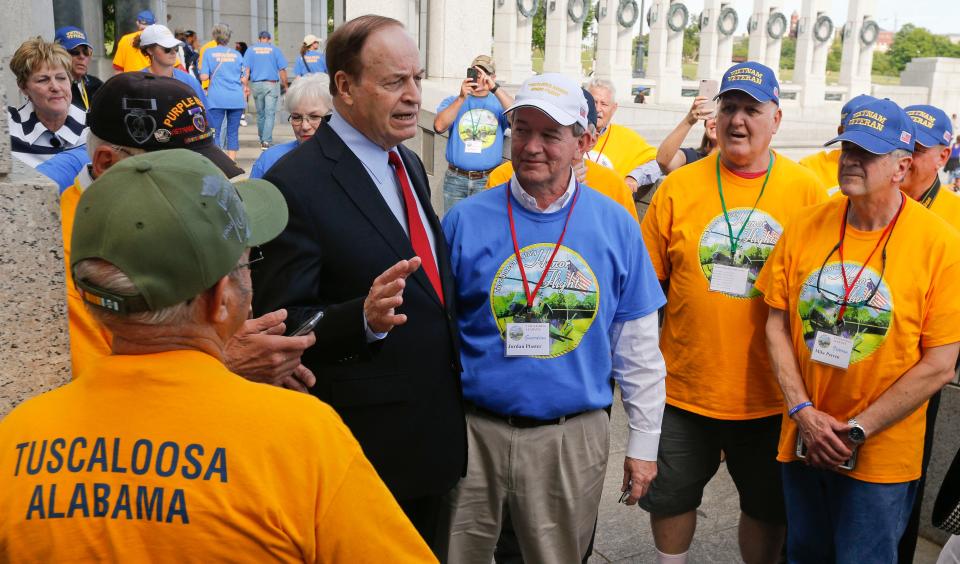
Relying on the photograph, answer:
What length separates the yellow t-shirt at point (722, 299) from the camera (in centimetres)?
Answer: 374

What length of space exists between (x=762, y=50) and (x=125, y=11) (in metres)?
23.7

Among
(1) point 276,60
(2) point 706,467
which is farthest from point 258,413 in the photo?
(1) point 276,60

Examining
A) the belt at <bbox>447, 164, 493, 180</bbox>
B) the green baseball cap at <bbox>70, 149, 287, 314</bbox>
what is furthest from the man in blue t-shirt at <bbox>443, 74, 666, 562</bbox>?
the belt at <bbox>447, 164, 493, 180</bbox>

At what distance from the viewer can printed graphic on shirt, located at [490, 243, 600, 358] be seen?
10.00 ft

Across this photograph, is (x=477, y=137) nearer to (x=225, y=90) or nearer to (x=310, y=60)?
(x=225, y=90)

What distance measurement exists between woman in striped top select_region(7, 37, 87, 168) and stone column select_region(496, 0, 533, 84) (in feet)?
69.0

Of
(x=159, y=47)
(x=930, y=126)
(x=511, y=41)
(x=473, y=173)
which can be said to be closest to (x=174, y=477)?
(x=930, y=126)

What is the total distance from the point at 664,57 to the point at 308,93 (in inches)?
1109

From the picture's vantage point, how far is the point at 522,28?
85.5 ft

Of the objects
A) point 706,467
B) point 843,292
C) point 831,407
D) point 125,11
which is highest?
point 125,11

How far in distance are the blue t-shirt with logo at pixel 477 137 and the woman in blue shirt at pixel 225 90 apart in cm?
518

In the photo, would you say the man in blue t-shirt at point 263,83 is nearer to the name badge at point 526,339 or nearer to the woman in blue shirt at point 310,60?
the woman in blue shirt at point 310,60

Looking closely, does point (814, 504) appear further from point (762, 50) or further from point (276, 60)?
point (762, 50)

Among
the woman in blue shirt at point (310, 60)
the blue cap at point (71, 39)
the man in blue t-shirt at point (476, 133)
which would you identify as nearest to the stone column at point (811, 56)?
the woman in blue shirt at point (310, 60)
